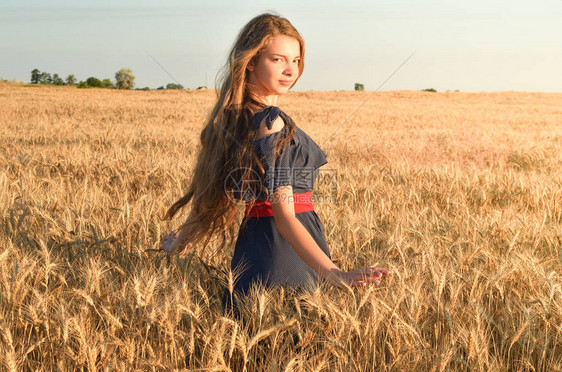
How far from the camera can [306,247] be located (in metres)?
1.65

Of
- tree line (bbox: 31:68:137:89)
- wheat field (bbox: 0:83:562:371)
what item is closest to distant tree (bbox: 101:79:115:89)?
tree line (bbox: 31:68:137:89)

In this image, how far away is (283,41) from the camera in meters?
1.88

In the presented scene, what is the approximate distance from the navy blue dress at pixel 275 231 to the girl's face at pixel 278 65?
138 millimetres

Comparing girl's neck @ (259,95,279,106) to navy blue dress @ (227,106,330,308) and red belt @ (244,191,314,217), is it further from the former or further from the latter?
red belt @ (244,191,314,217)

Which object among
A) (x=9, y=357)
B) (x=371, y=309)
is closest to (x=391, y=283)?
(x=371, y=309)

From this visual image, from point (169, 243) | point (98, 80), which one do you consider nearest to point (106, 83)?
point (98, 80)

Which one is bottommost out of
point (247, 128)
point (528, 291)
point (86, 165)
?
point (528, 291)

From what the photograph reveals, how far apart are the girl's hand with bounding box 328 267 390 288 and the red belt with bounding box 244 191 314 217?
36cm

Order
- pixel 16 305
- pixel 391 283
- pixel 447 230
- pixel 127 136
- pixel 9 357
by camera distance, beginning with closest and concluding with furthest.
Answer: pixel 9 357 → pixel 16 305 → pixel 391 283 → pixel 447 230 → pixel 127 136

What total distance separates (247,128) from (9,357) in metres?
1.03

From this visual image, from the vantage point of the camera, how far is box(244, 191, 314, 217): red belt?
186 centimetres

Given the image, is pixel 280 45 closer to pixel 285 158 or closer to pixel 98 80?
pixel 285 158

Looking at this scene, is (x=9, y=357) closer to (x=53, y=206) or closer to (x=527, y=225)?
(x=53, y=206)

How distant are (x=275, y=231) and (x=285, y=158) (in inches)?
10.7
